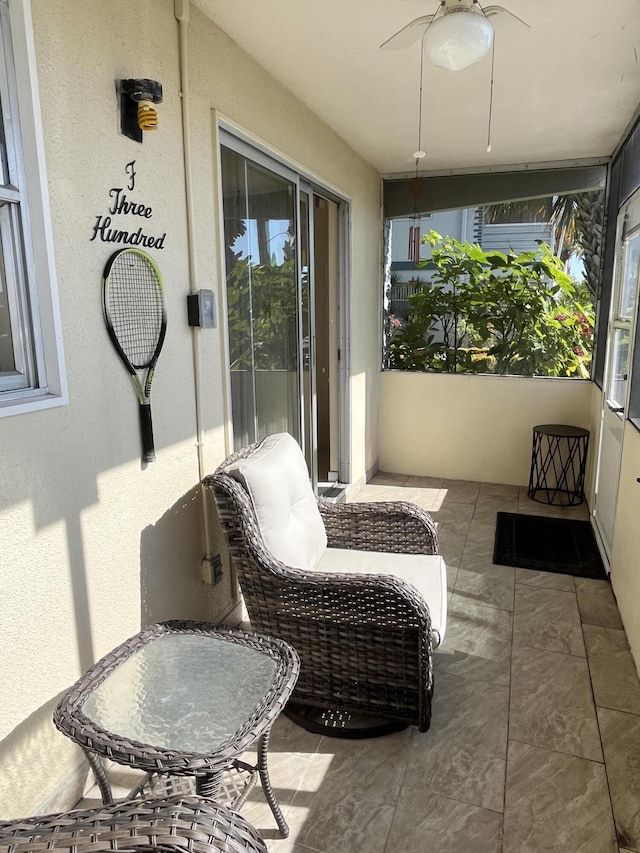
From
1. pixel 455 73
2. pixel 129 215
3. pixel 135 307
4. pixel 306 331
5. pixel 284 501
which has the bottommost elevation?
pixel 284 501

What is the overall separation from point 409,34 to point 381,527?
1805 mm

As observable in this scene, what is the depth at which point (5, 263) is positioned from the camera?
1424mm

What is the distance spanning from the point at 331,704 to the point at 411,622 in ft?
1.53

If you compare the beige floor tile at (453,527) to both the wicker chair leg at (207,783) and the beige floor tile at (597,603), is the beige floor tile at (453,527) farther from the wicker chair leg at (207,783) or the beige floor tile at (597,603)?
the wicker chair leg at (207,783)

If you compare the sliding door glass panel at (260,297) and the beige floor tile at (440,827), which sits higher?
the sliding door glass panel at (260,297)

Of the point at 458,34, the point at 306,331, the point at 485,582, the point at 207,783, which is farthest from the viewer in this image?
the point at 306,331

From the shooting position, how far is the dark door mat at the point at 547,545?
321 centimetres

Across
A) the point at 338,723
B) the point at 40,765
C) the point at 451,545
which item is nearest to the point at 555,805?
the point at 338,723

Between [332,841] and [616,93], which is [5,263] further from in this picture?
[616,93]

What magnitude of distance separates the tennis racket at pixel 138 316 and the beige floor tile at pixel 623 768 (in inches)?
69.7

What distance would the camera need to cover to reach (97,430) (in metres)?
1.69

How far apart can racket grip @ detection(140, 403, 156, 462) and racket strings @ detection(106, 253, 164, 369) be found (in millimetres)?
141

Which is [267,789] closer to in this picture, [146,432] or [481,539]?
[146,432]

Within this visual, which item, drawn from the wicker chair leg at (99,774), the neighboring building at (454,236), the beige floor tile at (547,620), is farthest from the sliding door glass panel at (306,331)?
the wicker chair leg at (99,774)
